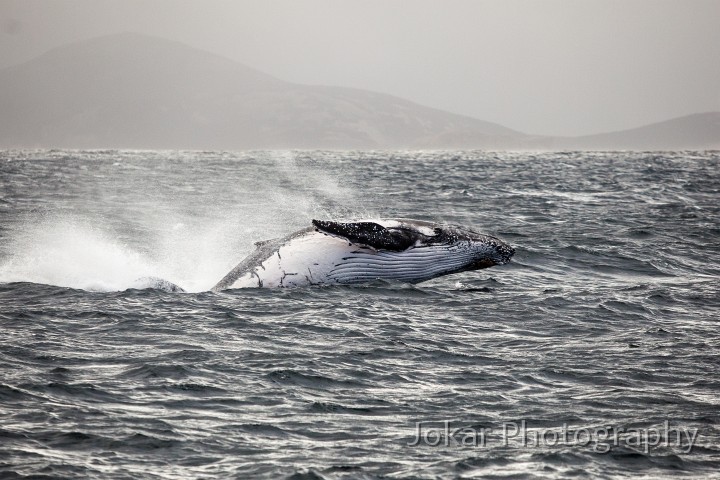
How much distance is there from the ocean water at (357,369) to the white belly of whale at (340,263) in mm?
294

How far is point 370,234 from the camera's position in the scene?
45.1 ft

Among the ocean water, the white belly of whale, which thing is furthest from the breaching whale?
the ocean water

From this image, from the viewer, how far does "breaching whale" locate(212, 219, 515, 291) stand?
1435cm

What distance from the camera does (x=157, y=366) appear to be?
10195 millimetres

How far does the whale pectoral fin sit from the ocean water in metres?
0.96

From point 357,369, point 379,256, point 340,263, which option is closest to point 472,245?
point 379,256

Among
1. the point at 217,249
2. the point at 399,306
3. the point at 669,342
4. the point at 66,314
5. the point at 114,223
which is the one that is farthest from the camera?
the point at 114,223

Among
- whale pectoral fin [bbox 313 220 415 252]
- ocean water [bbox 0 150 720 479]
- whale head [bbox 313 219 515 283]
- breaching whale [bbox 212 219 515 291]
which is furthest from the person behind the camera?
breaching whale [bbox 212 219 515 291]

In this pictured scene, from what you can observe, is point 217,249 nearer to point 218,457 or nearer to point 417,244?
point 417,244

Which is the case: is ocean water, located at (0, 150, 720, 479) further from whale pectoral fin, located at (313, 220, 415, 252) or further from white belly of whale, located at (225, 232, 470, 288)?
whale pectoral fin, located at (313, 220, 415, 252)

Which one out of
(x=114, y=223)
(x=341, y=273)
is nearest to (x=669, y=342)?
(x=341, y=273)

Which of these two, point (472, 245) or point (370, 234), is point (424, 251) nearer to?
point (472, 245)

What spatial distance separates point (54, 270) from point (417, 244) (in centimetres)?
725

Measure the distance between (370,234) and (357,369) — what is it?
3.75 m
